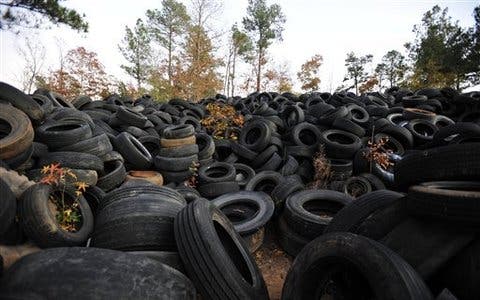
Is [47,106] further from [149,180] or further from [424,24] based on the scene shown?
[424,24]

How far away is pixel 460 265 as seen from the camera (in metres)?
2.82

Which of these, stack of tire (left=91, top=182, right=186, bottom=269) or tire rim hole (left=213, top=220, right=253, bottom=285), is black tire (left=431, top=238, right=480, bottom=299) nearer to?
tire rim hole (left=213, top=220, right=253, bottom=285)

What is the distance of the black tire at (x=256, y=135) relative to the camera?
9.05 metres

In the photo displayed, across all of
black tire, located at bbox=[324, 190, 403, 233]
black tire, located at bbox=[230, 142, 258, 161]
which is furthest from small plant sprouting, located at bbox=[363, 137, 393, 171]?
black tire, located at bbox=[324, 190, 403, 233]

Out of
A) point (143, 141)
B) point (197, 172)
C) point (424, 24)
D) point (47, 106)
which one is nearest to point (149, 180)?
point (197, 172)

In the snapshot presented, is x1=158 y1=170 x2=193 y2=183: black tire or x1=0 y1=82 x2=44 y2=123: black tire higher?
x1=0 y1=82 x2=44 y2=123: black tire

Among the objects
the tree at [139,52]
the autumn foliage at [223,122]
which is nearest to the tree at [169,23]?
the tree at [139,52]

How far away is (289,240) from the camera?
585cm

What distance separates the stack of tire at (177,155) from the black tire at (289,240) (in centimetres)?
274

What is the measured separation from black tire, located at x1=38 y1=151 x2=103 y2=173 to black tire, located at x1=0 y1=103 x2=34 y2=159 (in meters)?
0.45

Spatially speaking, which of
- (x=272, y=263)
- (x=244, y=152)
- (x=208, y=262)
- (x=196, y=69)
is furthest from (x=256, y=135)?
(x=196, y=69)

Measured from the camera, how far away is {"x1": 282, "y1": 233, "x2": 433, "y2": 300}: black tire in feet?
7.92

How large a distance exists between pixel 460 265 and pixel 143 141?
7493 mm

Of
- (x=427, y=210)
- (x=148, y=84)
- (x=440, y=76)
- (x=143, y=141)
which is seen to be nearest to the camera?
(x=427, y=210)
